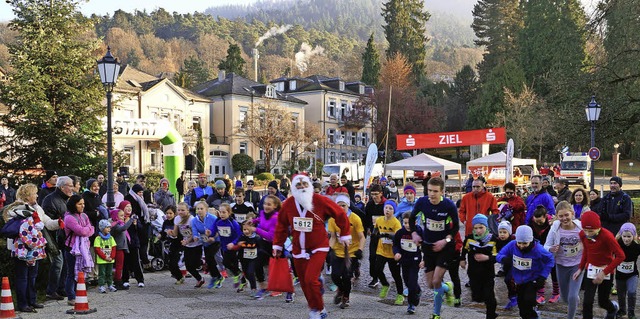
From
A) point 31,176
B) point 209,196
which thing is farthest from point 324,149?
point 209,196

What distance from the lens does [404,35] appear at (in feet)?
286

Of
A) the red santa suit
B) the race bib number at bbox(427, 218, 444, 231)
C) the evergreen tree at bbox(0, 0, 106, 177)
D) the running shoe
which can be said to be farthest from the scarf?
the evergreen tree at bbox(0, 0, 106, 177)

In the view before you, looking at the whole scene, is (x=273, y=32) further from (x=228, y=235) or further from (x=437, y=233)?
(x=437, y=233)

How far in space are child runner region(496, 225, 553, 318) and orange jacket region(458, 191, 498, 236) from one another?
2956 mm

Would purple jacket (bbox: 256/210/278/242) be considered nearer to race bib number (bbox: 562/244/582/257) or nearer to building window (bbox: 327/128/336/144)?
race bib number (bbox: 562/244/582/257)

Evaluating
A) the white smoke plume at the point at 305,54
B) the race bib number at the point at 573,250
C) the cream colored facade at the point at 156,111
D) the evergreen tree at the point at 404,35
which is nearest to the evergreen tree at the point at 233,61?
the cream colored facade at the point at 156,111

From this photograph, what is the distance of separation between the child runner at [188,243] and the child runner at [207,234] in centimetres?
11

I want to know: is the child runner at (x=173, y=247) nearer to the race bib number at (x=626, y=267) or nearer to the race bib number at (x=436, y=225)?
the race bib number at (x=436, y=225)

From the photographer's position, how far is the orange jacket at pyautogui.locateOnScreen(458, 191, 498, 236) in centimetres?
1077

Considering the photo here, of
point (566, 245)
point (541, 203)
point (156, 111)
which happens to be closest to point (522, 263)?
point (566, 245)

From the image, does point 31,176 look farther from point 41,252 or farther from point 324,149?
point 324,149

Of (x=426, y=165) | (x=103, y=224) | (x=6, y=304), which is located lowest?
(x=6, y=304)

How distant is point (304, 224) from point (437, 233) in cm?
178

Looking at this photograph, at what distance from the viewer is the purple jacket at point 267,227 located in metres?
10.6
